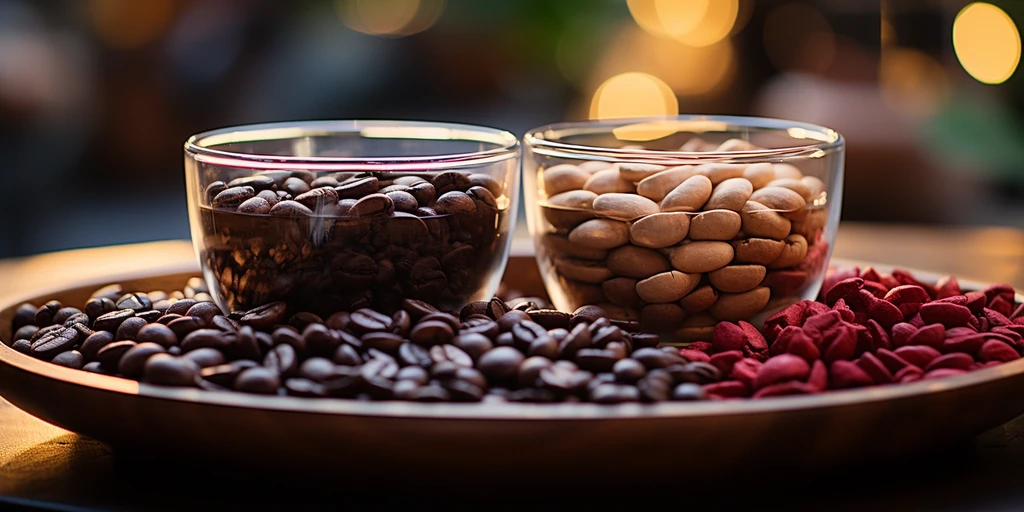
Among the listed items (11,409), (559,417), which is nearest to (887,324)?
(559,417)

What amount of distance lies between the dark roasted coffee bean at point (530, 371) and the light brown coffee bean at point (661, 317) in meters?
0.23

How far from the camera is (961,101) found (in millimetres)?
3861

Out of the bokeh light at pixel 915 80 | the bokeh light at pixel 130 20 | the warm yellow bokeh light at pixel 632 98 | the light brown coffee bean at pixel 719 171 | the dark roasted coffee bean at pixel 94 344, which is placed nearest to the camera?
the dark roasted coffee bean at pixel 94 344

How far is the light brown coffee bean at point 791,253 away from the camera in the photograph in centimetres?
89

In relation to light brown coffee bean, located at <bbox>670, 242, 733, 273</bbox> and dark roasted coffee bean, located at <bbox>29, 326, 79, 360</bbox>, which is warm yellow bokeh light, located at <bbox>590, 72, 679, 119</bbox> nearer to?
light brown coffee bean, located at <bbox>670, 242, 733, 273</bbox>

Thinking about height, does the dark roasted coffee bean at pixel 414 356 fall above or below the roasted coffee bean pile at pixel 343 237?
below

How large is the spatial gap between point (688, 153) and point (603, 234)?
105 millimetres

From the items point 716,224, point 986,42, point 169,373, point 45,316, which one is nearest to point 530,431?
point 169,373

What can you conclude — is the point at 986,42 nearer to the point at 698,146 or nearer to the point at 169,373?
the point at 698,146

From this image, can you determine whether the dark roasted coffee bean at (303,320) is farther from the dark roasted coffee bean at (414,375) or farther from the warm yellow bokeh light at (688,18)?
the warm yellow bokeh light at (688,18)

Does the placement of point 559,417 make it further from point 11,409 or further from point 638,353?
point 11,409

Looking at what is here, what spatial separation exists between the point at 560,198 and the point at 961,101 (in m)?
3.43

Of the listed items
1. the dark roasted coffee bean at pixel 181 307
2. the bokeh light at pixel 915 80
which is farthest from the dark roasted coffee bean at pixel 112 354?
the bokeh light at pixel 915 80

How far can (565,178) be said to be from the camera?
94 centimetres
